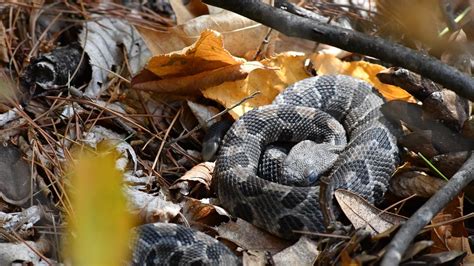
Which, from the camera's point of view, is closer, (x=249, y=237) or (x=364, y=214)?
(x=364, y=214)

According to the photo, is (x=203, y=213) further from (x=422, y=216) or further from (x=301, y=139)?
(x=422, y=216)

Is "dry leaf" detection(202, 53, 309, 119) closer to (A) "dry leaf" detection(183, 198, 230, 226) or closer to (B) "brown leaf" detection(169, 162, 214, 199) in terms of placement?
(B) "brown leaf" detection(169, 162, 214, 199)

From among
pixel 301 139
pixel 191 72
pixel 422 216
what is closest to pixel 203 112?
pixel 191 72

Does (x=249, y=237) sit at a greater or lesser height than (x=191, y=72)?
lesser

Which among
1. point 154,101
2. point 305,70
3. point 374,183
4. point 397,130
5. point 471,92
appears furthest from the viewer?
point 305,70

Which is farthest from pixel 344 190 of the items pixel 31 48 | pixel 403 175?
pixel 31 48

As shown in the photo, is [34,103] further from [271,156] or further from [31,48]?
[271,156]

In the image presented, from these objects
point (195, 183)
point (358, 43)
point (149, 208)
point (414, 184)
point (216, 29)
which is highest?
point (358, 43)
